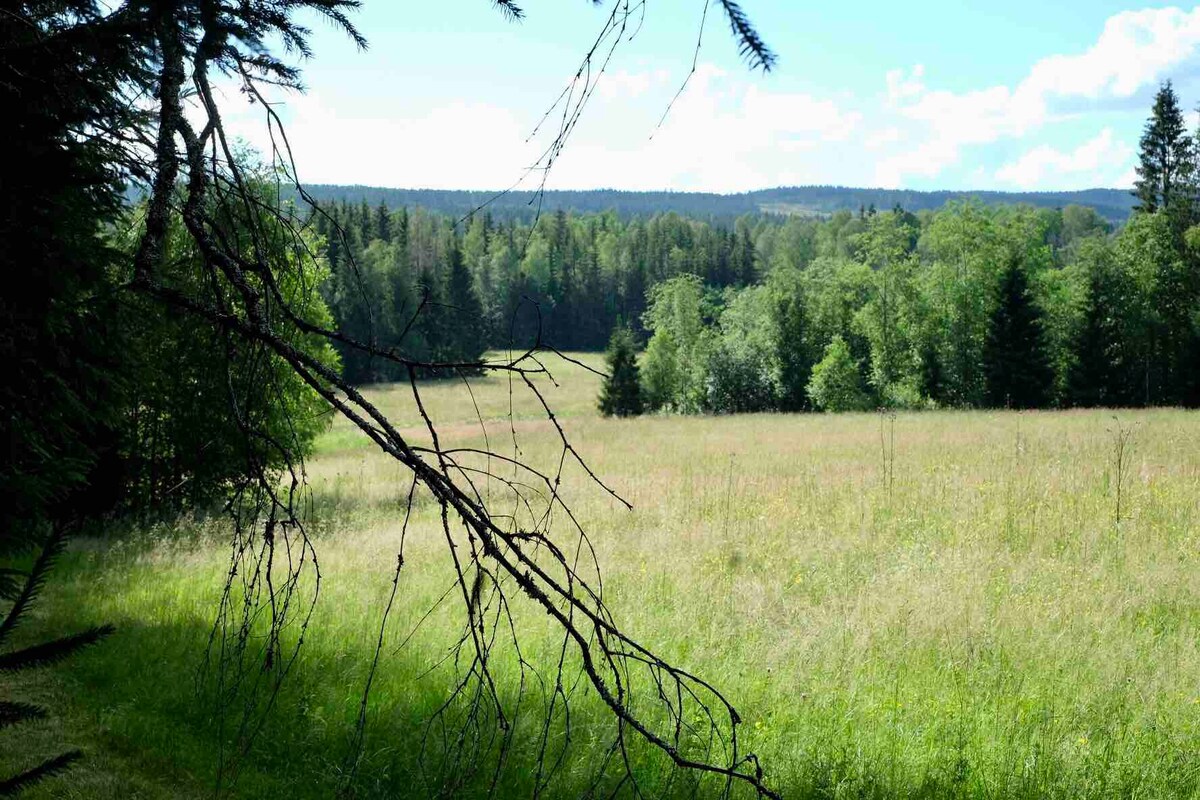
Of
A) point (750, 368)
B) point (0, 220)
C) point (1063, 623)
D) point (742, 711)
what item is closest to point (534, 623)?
point (742, 711)

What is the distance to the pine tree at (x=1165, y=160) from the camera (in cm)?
4559

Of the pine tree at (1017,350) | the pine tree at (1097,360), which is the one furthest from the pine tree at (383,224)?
the pine tree at (1097,360)

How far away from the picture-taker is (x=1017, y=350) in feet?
134

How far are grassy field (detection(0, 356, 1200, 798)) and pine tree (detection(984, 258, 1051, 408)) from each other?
29676 millimetres

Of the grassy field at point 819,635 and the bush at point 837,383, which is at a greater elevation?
the grassy field at point 819,635

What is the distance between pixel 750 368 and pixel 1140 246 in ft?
72.2

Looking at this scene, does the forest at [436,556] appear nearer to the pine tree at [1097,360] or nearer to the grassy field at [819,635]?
the grassy field at [819,635]

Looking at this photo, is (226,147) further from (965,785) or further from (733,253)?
(733,253)

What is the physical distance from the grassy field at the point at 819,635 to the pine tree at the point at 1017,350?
29.7m

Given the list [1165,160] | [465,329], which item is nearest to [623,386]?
[1165,160]

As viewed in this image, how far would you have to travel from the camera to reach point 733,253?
10581 centimetres

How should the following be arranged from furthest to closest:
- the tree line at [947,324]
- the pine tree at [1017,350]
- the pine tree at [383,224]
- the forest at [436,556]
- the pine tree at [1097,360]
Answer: the pine tree at [383,224] < the tree line at [947,324] < the pine tree at [1017,350] < the pine tree at [1097,360] < the forest at [436,556]

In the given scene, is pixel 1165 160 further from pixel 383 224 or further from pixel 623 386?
pixel 383 224

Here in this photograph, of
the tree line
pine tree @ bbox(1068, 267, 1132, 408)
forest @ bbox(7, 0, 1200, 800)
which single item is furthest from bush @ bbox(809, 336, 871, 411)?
forest @ bbox(7, 0, 1200, 800)
